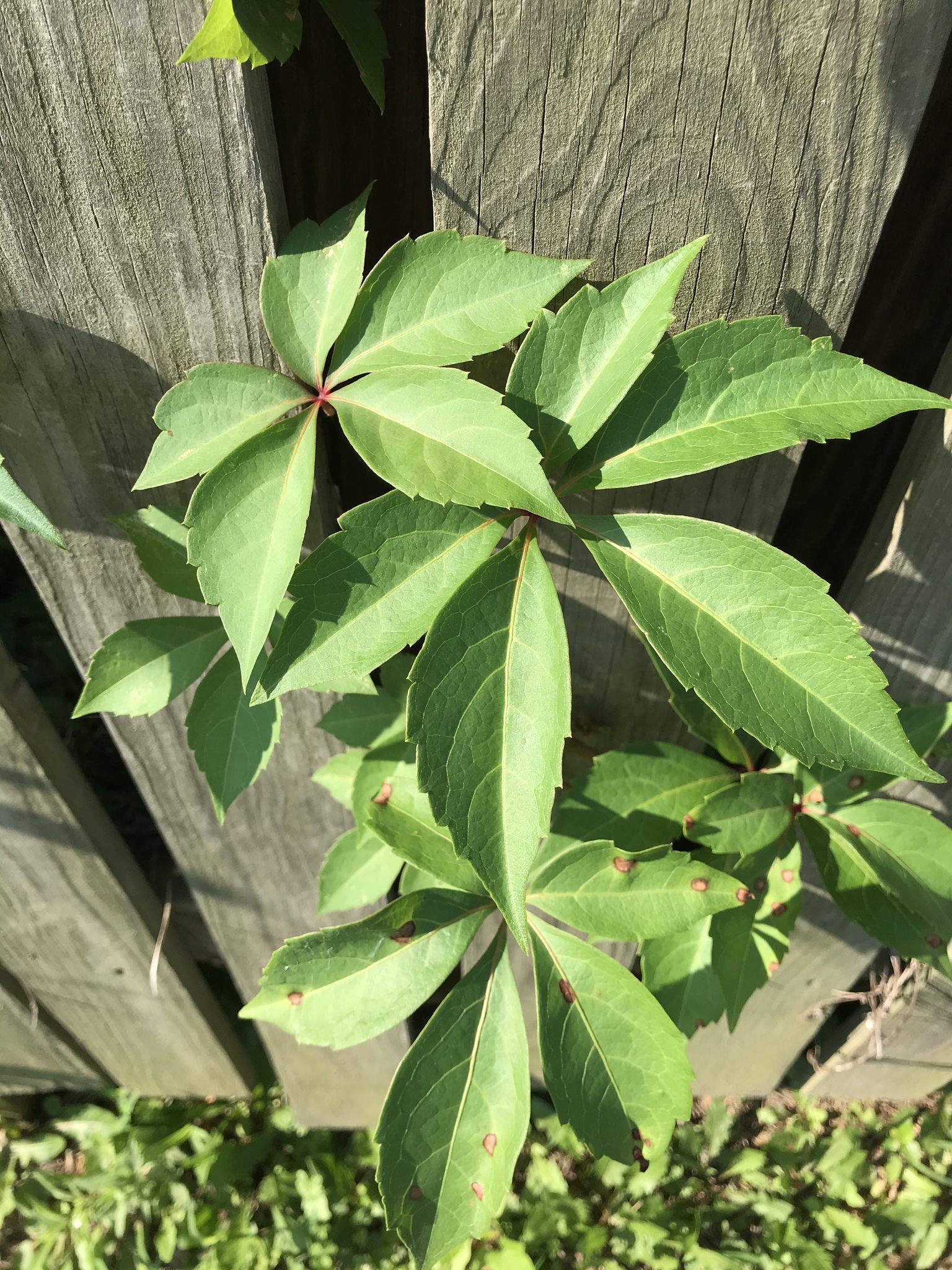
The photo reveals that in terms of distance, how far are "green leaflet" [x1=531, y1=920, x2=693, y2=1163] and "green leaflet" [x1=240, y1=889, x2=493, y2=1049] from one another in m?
0.16

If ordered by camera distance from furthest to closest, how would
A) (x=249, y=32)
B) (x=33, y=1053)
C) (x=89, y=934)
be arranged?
(x=33, y=1053) → (x=89, y=934) → (x=249, y=32)

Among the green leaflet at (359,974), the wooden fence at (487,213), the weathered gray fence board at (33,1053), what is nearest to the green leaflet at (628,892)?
the green leaflet at (359,974)

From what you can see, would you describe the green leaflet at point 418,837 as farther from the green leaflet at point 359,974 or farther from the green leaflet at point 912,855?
the green leaflet at point 912,855

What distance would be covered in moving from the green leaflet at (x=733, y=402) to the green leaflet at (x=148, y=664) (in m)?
0.54

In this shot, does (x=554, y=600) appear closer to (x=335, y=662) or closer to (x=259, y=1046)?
(x=335, y=662)

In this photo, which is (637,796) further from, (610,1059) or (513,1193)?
(513,1193)

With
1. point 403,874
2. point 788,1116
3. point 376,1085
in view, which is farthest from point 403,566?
point 788,1116

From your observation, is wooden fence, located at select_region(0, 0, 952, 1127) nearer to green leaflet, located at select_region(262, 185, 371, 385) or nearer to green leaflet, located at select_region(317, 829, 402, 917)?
green leaflet, located at select_region(262, 185, 371, 385)

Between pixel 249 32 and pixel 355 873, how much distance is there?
1086mm

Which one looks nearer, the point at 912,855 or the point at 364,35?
the point at 364,35

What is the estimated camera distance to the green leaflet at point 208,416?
76 centimetres

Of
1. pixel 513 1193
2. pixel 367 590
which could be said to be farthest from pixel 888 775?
pixel 513 1193

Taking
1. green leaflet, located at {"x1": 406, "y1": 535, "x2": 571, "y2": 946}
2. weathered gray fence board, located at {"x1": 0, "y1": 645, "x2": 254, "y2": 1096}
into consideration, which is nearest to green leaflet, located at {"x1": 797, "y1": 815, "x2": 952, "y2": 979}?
green leaflet, located at {"x1": 406, "y1": 535, "x2": 571, "y2": 946}

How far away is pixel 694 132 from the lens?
Answer: 0.72 m
